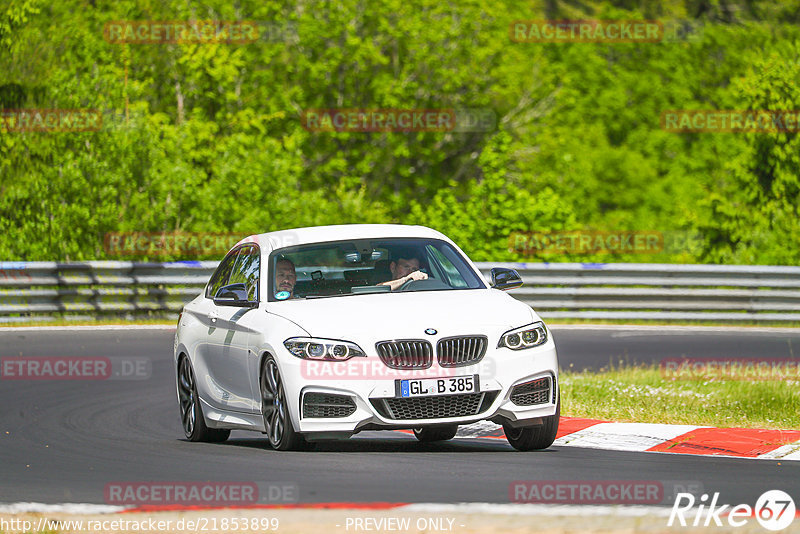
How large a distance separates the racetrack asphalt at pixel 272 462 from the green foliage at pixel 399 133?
30.4 ft

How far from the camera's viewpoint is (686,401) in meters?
12.9

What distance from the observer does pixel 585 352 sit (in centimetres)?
1961

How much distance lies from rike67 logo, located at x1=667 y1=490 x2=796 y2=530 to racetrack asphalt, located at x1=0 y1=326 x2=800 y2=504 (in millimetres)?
166

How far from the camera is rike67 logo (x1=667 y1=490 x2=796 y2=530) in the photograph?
21.9ft

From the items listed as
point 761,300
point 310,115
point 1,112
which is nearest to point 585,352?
Answer: point 761,300

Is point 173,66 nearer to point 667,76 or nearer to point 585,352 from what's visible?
point 585,352

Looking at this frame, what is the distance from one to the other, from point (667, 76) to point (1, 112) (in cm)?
4409

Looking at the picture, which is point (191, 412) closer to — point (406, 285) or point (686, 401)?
point (406, 285)
